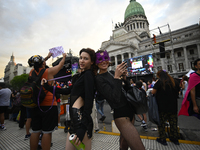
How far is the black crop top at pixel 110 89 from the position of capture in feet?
4.33

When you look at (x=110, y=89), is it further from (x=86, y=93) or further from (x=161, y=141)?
(x=161, y=141)

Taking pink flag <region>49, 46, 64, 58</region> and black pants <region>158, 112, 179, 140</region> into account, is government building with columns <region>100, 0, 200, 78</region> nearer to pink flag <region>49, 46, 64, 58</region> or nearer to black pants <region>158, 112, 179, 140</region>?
black pants <region>158, 112, 179, 140</region>

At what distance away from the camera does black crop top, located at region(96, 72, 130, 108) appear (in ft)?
4.33

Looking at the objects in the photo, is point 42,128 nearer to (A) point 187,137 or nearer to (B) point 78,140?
(B) point 78,140

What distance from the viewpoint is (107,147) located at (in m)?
2.77

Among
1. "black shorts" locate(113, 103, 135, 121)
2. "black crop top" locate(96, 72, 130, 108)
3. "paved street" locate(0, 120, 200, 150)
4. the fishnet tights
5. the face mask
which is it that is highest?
the face mask

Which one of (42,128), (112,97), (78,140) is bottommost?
(42,128)

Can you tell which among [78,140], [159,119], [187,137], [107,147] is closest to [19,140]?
[107,147]

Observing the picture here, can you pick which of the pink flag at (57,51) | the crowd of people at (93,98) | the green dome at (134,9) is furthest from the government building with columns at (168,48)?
the pink flag at (57,51)

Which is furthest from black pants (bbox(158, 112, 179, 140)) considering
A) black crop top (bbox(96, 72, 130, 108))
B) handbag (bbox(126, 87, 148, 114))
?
black crop top (bbox(96, 72, 130, 108))

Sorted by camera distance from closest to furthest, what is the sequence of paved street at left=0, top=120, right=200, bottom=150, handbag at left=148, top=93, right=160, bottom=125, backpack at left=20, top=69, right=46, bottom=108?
backpack at left=20, top=69, right=46, bottom=108
paved street at left=0, top=120, right=200, bottom=150
handbag at left=148, top=93, right=160, bottom=125

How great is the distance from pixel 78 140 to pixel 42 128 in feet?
4.16

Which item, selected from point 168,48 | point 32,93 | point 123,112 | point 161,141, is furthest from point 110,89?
point 168,48

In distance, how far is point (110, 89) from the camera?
136 cm
